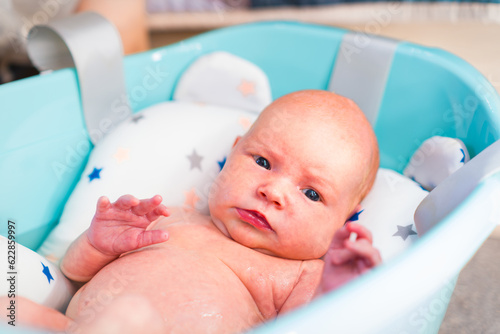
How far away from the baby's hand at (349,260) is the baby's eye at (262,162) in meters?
0.23

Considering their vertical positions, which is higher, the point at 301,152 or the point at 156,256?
the point at 301,152

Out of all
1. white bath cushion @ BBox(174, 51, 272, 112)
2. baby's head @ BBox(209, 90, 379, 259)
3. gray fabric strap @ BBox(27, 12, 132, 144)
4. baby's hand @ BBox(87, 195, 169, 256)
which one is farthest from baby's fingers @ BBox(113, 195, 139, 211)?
white bath cushion @ BBox(174, 51, 272, 112)

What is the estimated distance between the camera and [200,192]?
0.91 m

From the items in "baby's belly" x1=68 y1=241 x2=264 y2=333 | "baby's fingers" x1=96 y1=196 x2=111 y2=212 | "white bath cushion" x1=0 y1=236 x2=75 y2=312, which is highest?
"baby's fingers" x1=96 y1=196 x2=111 y2=212

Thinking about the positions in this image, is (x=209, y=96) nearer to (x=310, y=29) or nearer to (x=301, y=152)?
(x=310, y=29)

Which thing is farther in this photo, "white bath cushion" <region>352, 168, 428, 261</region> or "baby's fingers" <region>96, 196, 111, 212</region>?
"white bath cushion" <region>352, 168, 428, 261</region>

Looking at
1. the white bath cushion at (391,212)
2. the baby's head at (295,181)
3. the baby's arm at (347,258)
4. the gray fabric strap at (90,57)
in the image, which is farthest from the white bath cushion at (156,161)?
the baby's arm at (347,258)

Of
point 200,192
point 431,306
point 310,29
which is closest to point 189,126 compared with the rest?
point 200,192

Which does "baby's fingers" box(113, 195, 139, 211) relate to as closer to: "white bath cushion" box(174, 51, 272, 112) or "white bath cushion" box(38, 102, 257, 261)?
"white bath cushion" box(38, 102, 257, 261)

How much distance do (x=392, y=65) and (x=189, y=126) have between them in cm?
42

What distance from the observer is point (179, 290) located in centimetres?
63

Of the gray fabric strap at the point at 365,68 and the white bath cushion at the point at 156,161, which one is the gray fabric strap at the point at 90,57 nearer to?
the white bath cushion at the point at 156,161

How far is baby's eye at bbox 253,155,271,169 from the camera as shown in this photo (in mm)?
734

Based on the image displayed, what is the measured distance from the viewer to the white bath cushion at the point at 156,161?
2.80 ft
